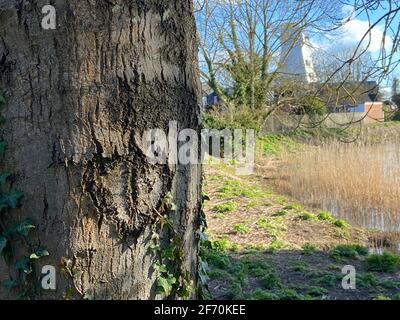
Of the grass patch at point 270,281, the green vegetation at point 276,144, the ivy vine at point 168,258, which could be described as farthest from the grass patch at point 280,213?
the green vegetation at point 276,144

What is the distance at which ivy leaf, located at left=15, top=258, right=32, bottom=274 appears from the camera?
1.57 m

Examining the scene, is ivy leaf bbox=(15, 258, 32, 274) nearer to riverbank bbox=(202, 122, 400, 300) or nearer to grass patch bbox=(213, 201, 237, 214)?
riverbank bbox=(202, 122, 400, 300)

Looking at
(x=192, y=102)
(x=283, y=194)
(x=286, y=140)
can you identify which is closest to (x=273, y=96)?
(x=286, y=140)

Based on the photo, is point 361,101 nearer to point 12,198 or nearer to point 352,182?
point 352,182

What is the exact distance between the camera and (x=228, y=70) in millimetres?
16719

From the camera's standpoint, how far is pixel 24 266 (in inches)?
61.6

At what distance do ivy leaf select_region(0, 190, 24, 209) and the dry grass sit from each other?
6.16 metres

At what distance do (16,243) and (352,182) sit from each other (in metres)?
7.73

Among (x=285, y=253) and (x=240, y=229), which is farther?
(x=240, y=229)

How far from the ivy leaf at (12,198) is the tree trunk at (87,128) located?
2 centimetres

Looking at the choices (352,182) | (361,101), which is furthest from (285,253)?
(361,101)

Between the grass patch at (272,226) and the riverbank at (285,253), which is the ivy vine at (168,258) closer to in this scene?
the riverbank at (285,253)

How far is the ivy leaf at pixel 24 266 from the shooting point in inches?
61.6

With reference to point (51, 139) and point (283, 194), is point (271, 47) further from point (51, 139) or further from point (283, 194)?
point (51, 139)
